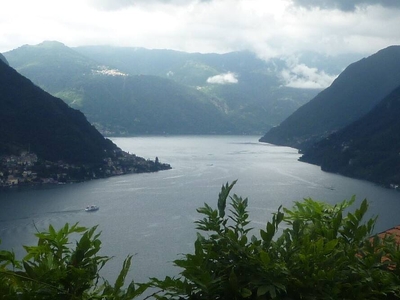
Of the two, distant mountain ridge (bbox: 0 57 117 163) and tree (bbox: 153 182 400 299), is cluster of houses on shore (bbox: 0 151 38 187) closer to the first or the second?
distant mountain ridge (bbox: 0 57 117 163)

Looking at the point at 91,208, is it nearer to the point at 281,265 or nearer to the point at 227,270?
the point at 227,270

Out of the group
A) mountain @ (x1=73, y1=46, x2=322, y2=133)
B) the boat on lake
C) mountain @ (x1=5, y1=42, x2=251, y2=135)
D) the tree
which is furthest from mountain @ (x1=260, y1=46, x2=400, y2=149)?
the tree

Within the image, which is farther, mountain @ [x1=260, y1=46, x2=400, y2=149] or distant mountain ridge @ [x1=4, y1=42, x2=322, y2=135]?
distant mountain ridge @ [x1=4, y1=42, x2=322, y2=135]

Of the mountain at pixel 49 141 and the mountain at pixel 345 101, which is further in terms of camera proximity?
the mountain at pixel 345 101

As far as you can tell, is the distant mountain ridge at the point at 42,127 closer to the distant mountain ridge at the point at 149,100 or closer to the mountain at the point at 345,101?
the mountain at the point at 345,101

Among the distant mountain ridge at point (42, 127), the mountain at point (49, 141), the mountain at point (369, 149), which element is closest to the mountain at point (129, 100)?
the distant mountain ridge at point (42, 127)

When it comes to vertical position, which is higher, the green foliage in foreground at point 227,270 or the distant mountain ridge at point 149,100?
the distant mountain ridge at point 149,100

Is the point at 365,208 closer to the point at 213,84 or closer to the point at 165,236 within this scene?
the point at 165,236
